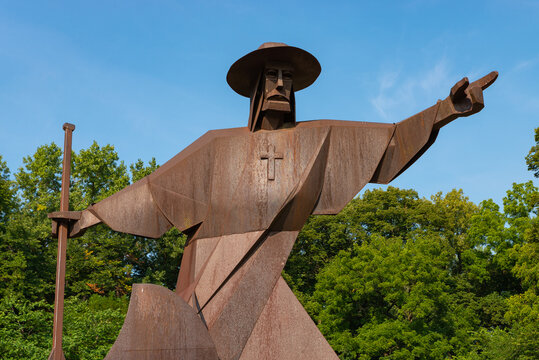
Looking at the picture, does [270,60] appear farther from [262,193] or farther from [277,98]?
[262,193]

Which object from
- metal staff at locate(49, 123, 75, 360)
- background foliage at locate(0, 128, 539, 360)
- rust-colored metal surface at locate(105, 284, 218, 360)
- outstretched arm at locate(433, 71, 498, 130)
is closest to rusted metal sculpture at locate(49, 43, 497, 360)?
outstretched arm at locate(433, 71, 498, 130)

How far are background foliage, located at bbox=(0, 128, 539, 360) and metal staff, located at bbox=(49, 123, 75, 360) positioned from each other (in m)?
10.0

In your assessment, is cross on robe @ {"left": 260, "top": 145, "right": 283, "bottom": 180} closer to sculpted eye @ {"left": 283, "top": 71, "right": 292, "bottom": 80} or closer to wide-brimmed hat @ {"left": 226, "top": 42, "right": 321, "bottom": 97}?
sculpted eye @ {"left": 283, "top": 71, "right": 292, "bottom": 80}

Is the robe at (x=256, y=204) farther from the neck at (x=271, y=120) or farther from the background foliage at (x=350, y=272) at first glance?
the background foliage at (x=350, y=272)

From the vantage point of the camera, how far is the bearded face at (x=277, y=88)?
699 centimetres

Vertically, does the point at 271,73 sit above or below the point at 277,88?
above

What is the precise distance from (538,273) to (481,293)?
13491 millimetres

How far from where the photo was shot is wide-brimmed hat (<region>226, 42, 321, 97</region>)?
6.96 m

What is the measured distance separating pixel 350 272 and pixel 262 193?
Answer: 19.8 meters

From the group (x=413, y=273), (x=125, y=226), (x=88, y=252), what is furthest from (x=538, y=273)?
(x=88, y=252)

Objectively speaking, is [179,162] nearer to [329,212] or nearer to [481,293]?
[329,212]

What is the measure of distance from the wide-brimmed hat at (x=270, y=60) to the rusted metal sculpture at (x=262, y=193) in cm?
1

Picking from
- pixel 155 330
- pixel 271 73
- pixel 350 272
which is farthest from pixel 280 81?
pixel 350 272

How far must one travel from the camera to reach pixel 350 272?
25797 millimetres
